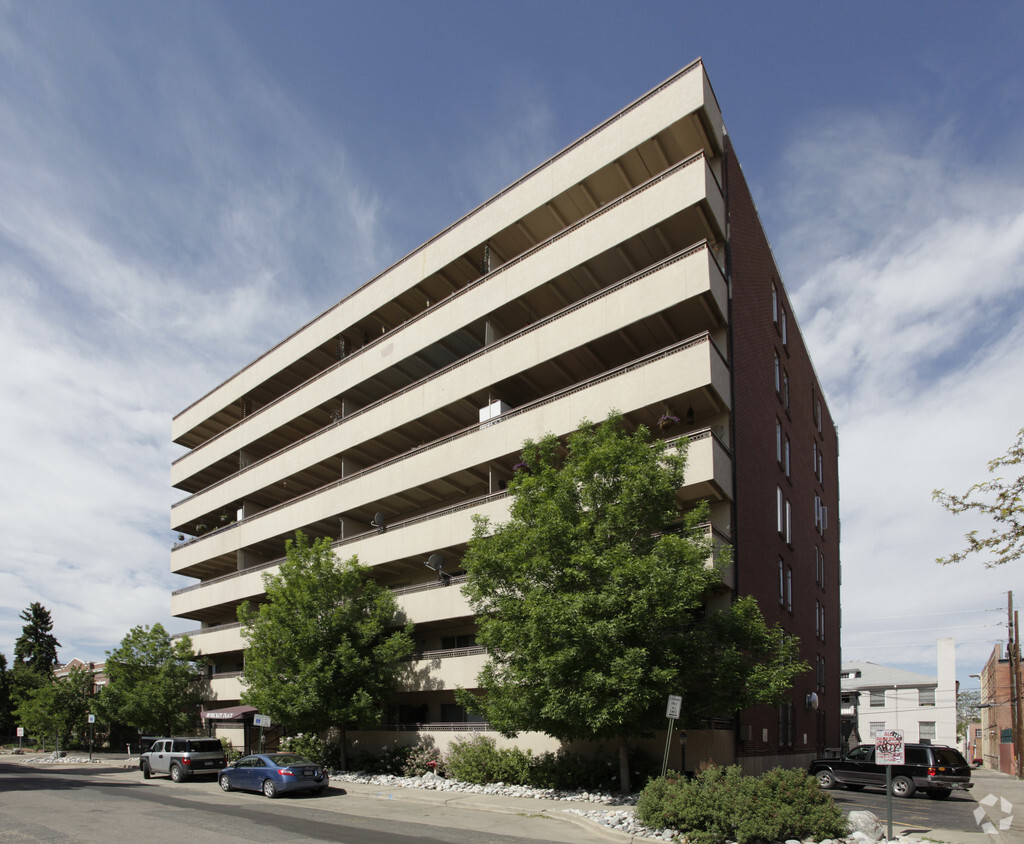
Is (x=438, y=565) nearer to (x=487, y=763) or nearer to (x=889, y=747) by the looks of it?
(x=487, y=763)

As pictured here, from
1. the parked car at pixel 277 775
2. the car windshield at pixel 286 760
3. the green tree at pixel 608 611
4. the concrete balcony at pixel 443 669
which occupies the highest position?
the green tree at pixel 608 611

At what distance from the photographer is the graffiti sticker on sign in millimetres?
15102

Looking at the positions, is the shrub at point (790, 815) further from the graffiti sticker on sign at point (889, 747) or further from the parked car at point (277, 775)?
the parked car at point (277, 775)

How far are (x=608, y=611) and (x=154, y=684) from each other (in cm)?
3318

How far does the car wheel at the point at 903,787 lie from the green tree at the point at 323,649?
17560mm

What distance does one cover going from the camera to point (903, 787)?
26.7 m

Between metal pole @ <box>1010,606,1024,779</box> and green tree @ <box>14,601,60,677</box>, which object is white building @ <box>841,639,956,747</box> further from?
green tree @ <box>14,601,60,677</box>

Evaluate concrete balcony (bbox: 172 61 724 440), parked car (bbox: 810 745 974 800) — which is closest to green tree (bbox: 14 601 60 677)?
concrete balcony (bbox: 172 61 724 440)

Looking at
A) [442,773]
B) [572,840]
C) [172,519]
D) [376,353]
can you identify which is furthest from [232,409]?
[572,840]

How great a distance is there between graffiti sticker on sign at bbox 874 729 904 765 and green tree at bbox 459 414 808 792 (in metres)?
5.14

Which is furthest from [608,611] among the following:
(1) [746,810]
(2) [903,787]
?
(2) [903,787]

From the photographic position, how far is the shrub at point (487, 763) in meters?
25.6

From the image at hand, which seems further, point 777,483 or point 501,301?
point 777,483

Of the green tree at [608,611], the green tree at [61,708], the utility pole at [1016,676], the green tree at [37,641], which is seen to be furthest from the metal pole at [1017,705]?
the green tree at [37,641]
